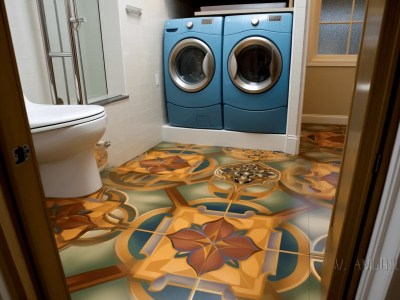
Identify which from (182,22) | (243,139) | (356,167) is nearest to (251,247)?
(356,167)

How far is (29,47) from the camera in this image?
171 cm

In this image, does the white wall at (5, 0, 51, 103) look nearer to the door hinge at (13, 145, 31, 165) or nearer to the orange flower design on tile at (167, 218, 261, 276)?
the orange flower design on tile at (167, 218, 261, 276)

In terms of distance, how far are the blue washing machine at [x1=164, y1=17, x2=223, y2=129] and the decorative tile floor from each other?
546 millimetres

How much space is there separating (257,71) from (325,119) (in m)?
1.33

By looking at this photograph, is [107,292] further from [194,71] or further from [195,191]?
[194,71]

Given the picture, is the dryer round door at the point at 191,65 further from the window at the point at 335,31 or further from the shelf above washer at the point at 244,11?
the window at the point at 335,31

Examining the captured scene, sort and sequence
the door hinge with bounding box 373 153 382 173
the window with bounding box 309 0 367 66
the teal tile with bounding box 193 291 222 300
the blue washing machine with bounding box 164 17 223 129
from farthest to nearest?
the window with bounding box 309 0 367 66
the blue washing machine with bounding box 164 17 223 129
the teal tile with bounding box 193 291 222 300
the door hinge with bounding box 373 153 382 173

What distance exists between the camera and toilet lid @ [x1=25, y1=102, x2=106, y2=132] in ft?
4.55

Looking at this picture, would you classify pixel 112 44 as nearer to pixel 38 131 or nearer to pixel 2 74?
pixel 38 131

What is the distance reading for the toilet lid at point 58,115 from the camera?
1388mm

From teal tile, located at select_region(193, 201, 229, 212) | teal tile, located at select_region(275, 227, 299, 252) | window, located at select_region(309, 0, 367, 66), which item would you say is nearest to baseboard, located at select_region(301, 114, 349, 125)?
window, located at select_region(309, 0, 367, 66)

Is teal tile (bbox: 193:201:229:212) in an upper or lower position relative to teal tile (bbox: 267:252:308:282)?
lower

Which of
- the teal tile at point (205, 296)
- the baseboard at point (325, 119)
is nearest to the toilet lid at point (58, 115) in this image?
the teal tile at point (205, 296)

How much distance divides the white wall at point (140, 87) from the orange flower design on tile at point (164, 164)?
182 millimetres
